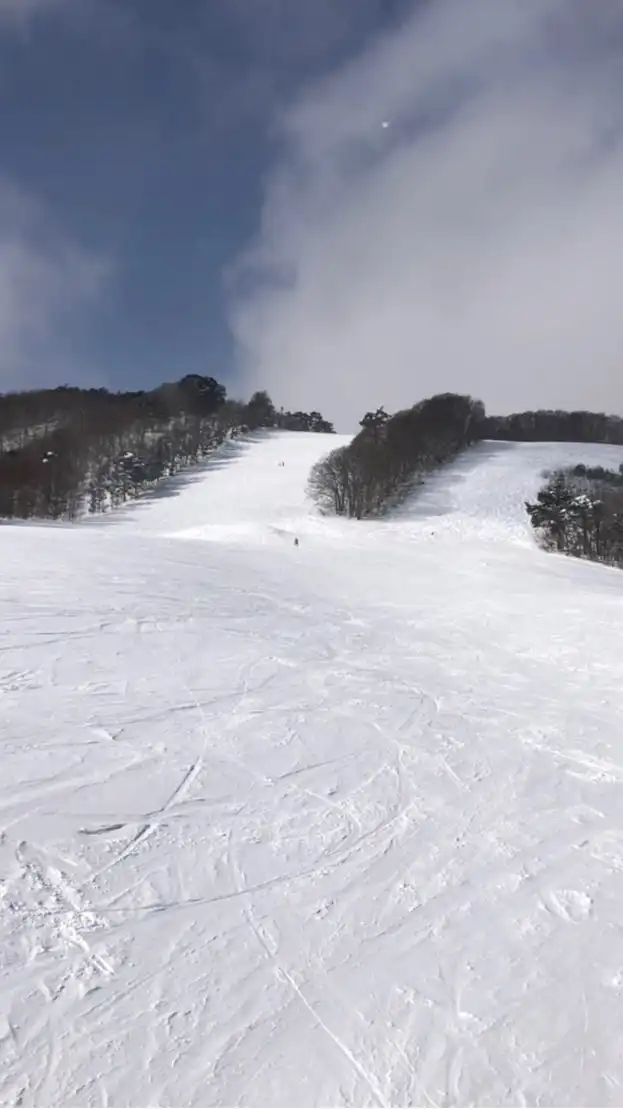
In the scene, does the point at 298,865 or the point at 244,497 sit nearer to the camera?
the point at 298,865

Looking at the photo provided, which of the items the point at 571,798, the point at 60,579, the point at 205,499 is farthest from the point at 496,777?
the point at 205,499

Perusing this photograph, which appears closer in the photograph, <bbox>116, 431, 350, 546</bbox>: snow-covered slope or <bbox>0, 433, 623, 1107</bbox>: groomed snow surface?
<bbox>0, 433, 623, 1107</bbox>: groomed snow surface

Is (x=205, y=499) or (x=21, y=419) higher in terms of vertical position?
(x=21, y=419)

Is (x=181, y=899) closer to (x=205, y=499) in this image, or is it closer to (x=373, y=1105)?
(x=373, y=1105)

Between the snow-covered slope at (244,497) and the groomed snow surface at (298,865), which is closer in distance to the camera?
the groomed snow surface at (298,865)

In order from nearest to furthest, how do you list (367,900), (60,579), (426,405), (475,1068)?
1. (475,1068)
2. (367,900)
3. (60,579)
4. (426,405)

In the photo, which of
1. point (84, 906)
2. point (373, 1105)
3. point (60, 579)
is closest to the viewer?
point (373, 1105)

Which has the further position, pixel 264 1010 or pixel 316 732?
pixel 316 732
